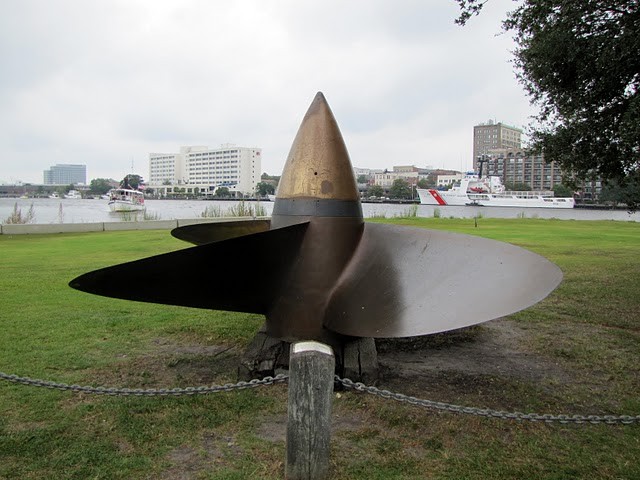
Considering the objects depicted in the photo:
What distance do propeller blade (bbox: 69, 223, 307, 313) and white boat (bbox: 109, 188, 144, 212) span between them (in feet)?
135

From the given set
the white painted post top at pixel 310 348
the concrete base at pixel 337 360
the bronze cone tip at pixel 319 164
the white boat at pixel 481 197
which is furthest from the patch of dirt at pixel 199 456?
the white boat at pixel 481 197

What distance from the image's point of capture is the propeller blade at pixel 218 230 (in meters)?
6.25

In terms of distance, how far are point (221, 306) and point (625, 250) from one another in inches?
573

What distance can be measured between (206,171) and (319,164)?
255 feet

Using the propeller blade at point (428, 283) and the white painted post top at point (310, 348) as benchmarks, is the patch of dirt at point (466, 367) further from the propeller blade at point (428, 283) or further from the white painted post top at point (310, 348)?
the white painted post top at point (310, 348)

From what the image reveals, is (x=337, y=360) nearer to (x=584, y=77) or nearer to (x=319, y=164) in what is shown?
(x=319, y=164)

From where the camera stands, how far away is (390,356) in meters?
5.93

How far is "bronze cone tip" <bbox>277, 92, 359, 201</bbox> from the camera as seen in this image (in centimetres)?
508

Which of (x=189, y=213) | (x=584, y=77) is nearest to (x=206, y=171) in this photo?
(x=189, y=213)

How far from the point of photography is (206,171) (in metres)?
80.3

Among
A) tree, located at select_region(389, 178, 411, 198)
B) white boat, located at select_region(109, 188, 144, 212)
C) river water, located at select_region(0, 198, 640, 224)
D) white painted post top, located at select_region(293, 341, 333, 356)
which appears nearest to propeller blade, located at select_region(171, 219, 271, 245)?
white painted post top, located at select_region(293, 341, 333, 356)

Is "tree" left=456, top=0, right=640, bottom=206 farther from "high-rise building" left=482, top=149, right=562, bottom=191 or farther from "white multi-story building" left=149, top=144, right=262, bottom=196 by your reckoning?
"high-rise building" left=482, top=149, right=562, bottom=191

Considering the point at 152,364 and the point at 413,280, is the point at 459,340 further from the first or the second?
the point at 152,364

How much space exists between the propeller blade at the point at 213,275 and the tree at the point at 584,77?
4.57m
